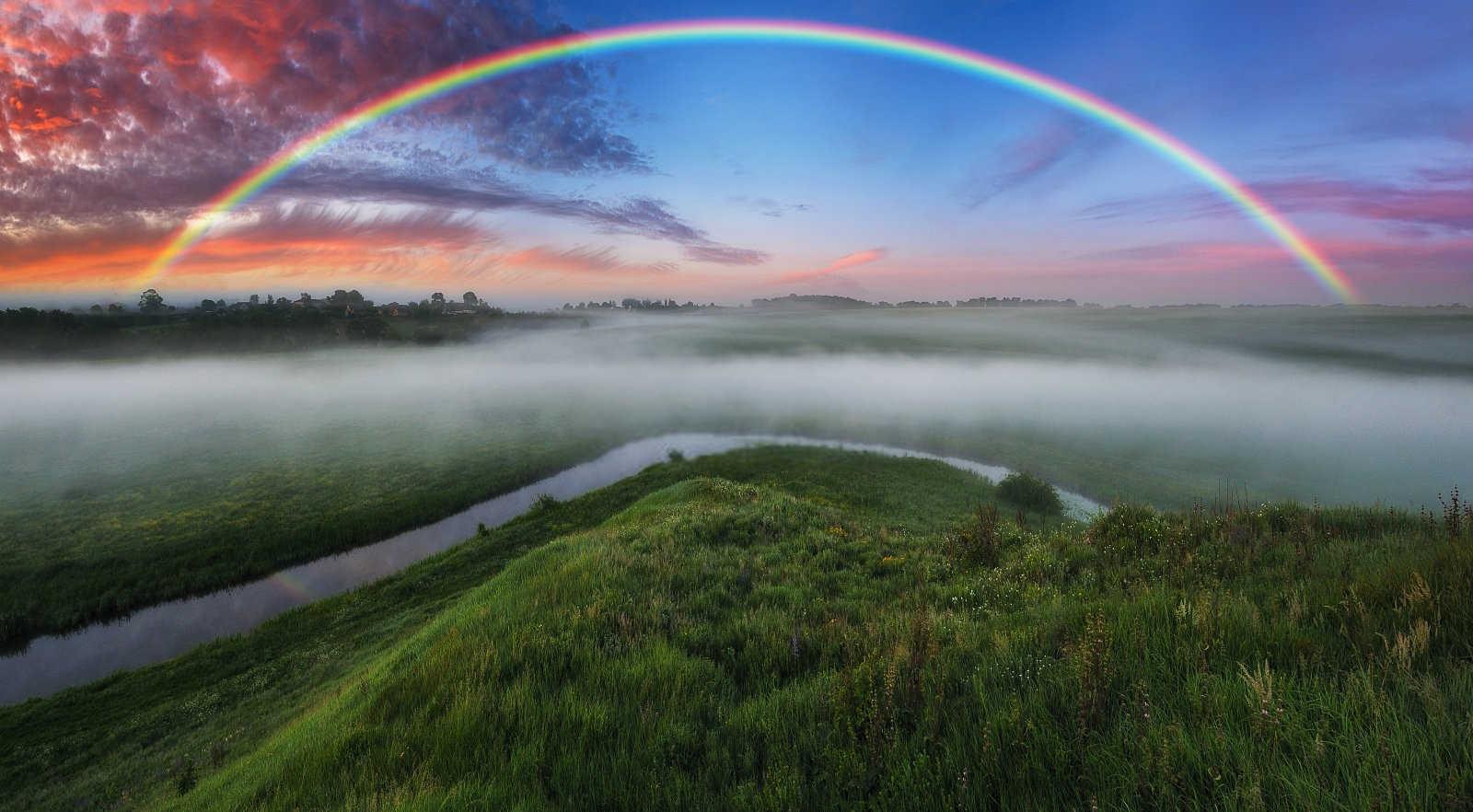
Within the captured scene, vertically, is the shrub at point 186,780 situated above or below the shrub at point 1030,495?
above

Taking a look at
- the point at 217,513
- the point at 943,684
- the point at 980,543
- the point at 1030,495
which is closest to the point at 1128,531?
the point at 980,543

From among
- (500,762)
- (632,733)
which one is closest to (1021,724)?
(632,733)

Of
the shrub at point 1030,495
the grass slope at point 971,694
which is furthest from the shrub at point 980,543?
the shrub at point 1030,495

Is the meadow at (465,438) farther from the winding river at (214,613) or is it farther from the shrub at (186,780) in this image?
the shrub at (186,780)

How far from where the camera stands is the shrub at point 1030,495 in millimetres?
44812

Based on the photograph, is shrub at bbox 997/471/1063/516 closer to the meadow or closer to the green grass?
the meadow

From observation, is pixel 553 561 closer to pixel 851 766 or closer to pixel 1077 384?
pixel 851 766

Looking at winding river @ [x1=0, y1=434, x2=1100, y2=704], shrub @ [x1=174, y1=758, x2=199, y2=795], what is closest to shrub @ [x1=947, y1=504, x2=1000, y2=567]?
shrub @ [x1=174, y1=758, x2=199, y2=795]

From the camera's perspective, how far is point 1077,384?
166625mm

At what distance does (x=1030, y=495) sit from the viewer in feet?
149

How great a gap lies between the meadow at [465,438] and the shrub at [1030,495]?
10591 mm

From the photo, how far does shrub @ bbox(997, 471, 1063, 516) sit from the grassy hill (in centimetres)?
3806

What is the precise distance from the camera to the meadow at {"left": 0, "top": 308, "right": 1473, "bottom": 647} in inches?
1446

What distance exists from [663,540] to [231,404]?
460 ft
